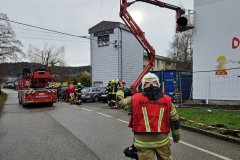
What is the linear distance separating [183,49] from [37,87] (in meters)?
33.0

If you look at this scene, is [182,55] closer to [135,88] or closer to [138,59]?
[138,59]

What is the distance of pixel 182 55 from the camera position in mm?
46812

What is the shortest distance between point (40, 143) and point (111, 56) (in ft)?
81.5

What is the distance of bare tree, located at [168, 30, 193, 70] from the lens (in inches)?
1700

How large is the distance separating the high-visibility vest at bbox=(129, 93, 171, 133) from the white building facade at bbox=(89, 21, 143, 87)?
87.5 ft

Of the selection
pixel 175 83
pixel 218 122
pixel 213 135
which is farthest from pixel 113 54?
pixel 213 135

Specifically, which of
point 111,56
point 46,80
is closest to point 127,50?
point 111,56

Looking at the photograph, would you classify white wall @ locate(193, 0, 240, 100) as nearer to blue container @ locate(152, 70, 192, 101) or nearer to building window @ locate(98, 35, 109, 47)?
blue container @ locate(152, 70, 192, 101)

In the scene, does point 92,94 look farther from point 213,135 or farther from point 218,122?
point 213,135

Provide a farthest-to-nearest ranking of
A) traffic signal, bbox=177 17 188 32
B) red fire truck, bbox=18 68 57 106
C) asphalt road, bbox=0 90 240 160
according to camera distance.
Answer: red fire truck, bbox=18 68 57 106, traffic signal, bbox=177 17 188 32, asphalt road, bbox=0 90 240 160

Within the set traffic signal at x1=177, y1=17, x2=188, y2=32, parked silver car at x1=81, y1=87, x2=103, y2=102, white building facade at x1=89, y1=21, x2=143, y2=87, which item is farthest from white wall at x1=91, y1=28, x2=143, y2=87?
traffic signal at x1=177, y1=17, x2=188, y2=32

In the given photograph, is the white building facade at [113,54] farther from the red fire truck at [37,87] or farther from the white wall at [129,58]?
the red fire truck at [37,87]

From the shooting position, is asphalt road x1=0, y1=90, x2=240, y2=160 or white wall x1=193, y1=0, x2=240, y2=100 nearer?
asphalt road x1=0, y1=90, x2=240, y2=160

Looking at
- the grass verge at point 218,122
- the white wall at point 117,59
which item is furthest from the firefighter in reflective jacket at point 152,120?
the white wall at point 117,59
